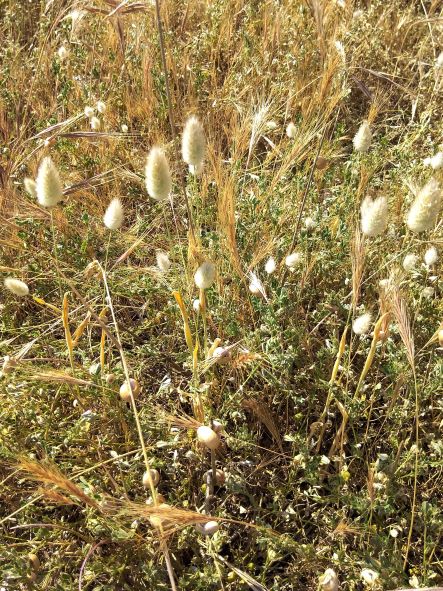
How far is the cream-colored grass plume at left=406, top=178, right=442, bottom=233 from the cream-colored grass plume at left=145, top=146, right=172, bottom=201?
494 mm

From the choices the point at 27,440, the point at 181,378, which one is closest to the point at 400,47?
the point at 181,378

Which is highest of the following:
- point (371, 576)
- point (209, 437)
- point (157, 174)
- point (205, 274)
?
point (157, 174)

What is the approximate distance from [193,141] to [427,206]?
1.57 ft

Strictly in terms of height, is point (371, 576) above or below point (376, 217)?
below

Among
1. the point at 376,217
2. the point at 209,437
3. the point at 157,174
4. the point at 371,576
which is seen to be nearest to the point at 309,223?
the point at 376,217

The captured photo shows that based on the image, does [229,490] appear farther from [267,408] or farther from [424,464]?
[424,464]

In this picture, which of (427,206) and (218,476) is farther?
(218,476)

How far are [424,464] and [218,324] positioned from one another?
2.18ft

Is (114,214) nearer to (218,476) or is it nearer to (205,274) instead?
(205,274)

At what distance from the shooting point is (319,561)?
127 cm

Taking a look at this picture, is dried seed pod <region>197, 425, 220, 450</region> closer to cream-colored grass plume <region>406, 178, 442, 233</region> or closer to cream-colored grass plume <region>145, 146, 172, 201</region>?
cream-colored grass plume <region>145, 146, 172, 201</region>

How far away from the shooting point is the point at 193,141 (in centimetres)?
112

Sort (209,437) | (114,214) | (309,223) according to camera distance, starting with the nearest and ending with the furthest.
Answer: (209,437) < (114,214) < (309,223)

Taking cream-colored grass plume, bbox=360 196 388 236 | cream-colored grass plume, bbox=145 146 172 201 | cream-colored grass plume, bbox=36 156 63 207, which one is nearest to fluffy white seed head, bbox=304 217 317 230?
cream-colored grass plume, bbox=360 196 388 236
